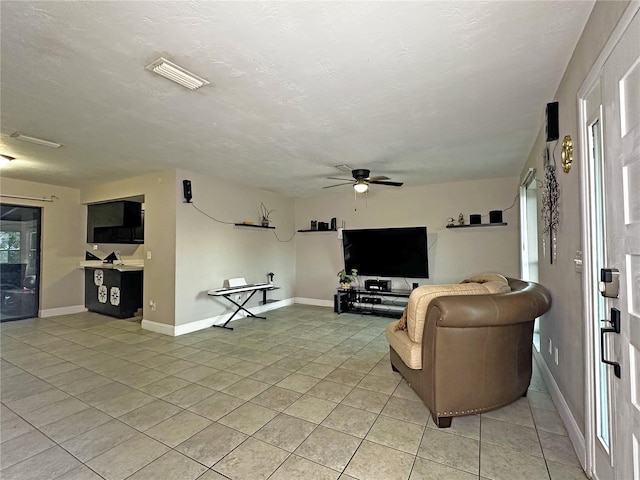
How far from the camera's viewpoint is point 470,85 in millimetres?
2320

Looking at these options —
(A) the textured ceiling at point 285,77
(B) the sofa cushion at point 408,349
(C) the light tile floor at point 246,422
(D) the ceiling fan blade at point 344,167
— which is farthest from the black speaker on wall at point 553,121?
(D) the ceiling fan blade at point 344,167

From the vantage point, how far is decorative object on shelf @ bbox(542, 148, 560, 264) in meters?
2.46

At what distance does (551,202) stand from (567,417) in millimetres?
1665

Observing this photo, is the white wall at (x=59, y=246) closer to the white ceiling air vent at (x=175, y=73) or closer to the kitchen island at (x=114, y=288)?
the kitchen island at (x=114, y=288)

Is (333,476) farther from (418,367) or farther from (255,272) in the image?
(255,272)

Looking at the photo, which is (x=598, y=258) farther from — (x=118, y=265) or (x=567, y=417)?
(x=118, y=265)

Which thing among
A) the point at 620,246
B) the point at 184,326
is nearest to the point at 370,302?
the point at 184,326

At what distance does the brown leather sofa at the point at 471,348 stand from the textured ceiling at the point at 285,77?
165 centimetres

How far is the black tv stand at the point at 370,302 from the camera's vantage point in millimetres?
5949

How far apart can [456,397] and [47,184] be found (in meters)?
7.69

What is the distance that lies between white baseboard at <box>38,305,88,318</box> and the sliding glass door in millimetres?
158

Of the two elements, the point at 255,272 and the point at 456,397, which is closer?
the point at 456,397

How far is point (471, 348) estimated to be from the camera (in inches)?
86.3

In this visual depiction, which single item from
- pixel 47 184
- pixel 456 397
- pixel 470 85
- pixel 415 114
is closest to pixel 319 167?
pixel 415 114
